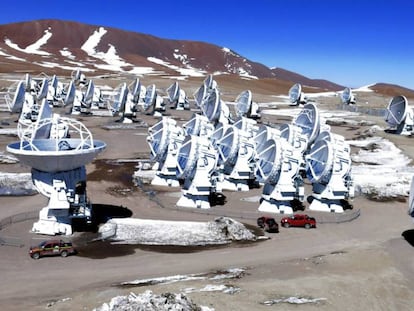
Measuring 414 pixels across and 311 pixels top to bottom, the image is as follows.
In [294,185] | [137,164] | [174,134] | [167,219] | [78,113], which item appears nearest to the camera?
[167,219]

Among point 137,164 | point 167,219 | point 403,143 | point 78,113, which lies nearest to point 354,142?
point 403,143

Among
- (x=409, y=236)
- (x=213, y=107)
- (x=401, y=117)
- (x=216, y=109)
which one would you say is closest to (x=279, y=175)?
(x=409, y=236)

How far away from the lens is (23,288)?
3002 cm

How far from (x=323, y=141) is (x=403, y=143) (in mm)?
44678

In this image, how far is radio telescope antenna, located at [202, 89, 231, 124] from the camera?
92500 millimetres

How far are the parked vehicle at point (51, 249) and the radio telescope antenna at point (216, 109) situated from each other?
2291 inches

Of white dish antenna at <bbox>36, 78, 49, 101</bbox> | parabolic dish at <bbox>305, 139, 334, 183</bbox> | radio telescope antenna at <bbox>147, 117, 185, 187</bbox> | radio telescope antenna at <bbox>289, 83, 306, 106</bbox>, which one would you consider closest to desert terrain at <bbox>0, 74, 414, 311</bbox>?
parabolic dish at <bbox>305, 139, 334, 183</bbox>

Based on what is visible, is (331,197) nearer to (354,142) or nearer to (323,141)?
(323,141)

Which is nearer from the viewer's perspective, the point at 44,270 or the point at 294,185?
the point at 44,270

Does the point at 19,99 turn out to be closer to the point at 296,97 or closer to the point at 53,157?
the point at 53,157

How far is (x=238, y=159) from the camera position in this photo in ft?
195

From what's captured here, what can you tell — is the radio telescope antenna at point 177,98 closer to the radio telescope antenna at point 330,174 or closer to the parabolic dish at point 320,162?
the parabolic dish at point 320,162

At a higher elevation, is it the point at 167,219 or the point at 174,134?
the point at 174,134

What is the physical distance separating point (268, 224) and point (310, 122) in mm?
29052
